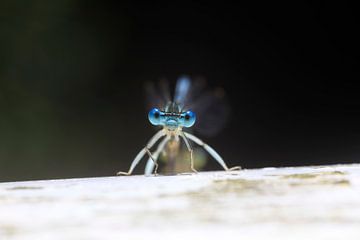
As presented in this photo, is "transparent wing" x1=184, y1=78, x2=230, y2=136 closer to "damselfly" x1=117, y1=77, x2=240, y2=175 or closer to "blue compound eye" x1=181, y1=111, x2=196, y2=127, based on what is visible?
"damselfly" x1=117, y1=77, x2=240, y2=175

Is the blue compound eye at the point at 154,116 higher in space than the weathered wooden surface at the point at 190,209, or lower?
higher

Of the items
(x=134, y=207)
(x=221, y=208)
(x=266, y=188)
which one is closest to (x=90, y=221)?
(x=134, y=207)

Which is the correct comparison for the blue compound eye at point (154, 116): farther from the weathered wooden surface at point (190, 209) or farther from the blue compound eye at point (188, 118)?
the weathered wooden surface at point (190, 209)

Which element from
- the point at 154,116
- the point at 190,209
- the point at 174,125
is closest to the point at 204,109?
Answer: the point at 174,125

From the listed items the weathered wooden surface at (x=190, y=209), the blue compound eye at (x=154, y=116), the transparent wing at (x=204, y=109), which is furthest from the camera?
the transparent wing at (x=204, y=109)

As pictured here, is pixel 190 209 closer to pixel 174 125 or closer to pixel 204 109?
pixel 174 125

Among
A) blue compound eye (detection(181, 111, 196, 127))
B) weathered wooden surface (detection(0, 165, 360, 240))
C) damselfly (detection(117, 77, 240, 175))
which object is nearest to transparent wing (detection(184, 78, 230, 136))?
damselfly (detection(117, 77, 240, 175))

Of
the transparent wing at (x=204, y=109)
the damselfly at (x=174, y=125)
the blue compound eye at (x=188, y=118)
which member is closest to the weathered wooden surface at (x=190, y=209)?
the damselfly at (x=174, y=125)

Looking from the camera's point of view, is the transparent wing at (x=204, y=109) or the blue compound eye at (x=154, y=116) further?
the transparent wing at (x=204, y=109)
